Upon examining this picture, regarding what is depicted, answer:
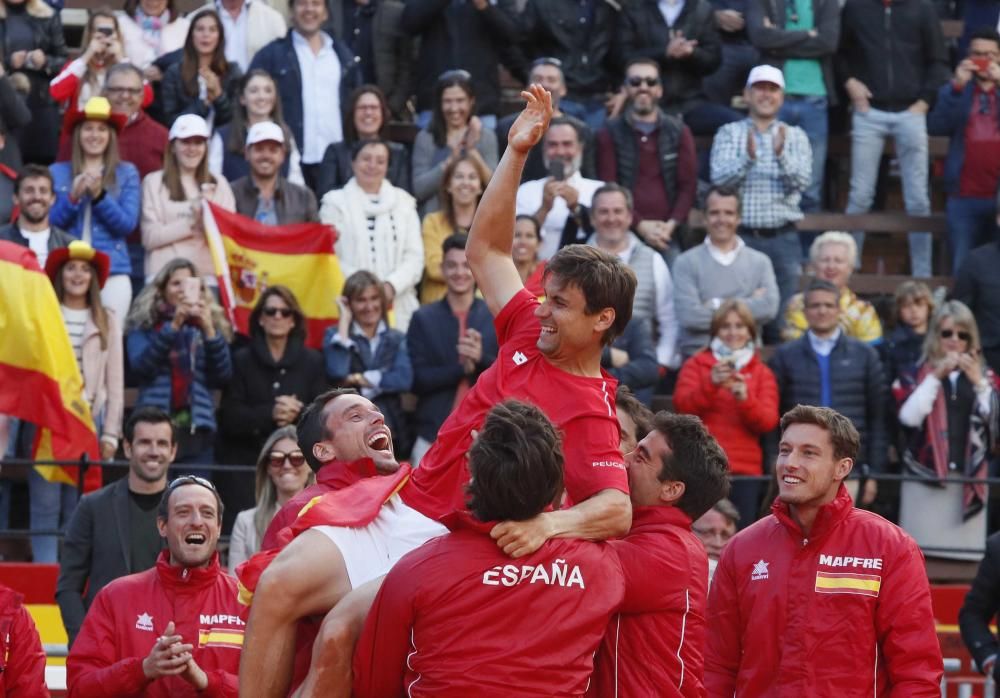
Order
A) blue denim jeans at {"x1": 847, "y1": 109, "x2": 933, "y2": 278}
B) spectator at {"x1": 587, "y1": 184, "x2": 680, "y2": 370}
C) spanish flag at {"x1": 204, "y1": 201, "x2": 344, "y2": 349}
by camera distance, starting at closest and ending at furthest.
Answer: spectator at {"x1": 587, "y1": 184, "x2": 680, "y2": 370} < spanish flag at {"x1": 204, "y1": 201, "x2": 344, "y2": 349} < blue denim jeans at {"x1": 847, "y1": 109, "x2": 933, "y2": 278}

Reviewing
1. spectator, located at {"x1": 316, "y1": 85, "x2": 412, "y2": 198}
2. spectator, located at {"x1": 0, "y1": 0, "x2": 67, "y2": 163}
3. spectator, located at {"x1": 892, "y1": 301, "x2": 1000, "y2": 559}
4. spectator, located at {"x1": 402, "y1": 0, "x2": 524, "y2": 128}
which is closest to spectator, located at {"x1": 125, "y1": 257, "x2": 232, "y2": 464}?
spectator, located at {"x1": 316, "y1": 85, "x2": 412, "y2": 198}

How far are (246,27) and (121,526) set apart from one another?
5683 mm

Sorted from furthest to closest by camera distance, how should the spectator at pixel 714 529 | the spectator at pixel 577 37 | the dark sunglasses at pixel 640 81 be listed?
the spectator at pixel 577 37
the dark sunglasses at pixel 640 81
the spectator at pixel 714 529

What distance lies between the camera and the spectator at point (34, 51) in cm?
1409

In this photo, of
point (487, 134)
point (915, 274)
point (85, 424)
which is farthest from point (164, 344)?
point (915, 274)

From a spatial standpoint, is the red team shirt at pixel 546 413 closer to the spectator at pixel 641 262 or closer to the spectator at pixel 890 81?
the spectator at pixel 641 262

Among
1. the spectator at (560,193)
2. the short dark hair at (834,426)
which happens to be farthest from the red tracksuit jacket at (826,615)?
the spectator at (560,193)

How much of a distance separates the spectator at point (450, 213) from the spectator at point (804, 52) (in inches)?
111

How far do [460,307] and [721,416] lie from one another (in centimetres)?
176

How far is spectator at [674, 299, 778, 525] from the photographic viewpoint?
37.9 ft

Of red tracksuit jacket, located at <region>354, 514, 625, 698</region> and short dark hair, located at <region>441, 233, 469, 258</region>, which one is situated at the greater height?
short dark hair, located at <region>441, 233, 469, 258</region>

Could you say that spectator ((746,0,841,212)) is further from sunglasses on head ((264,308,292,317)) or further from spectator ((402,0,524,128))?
sunglasses on head ((264,308,292,317))

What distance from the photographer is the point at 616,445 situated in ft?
20.4

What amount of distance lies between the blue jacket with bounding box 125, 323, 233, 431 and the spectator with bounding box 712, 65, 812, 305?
13.1 feet
